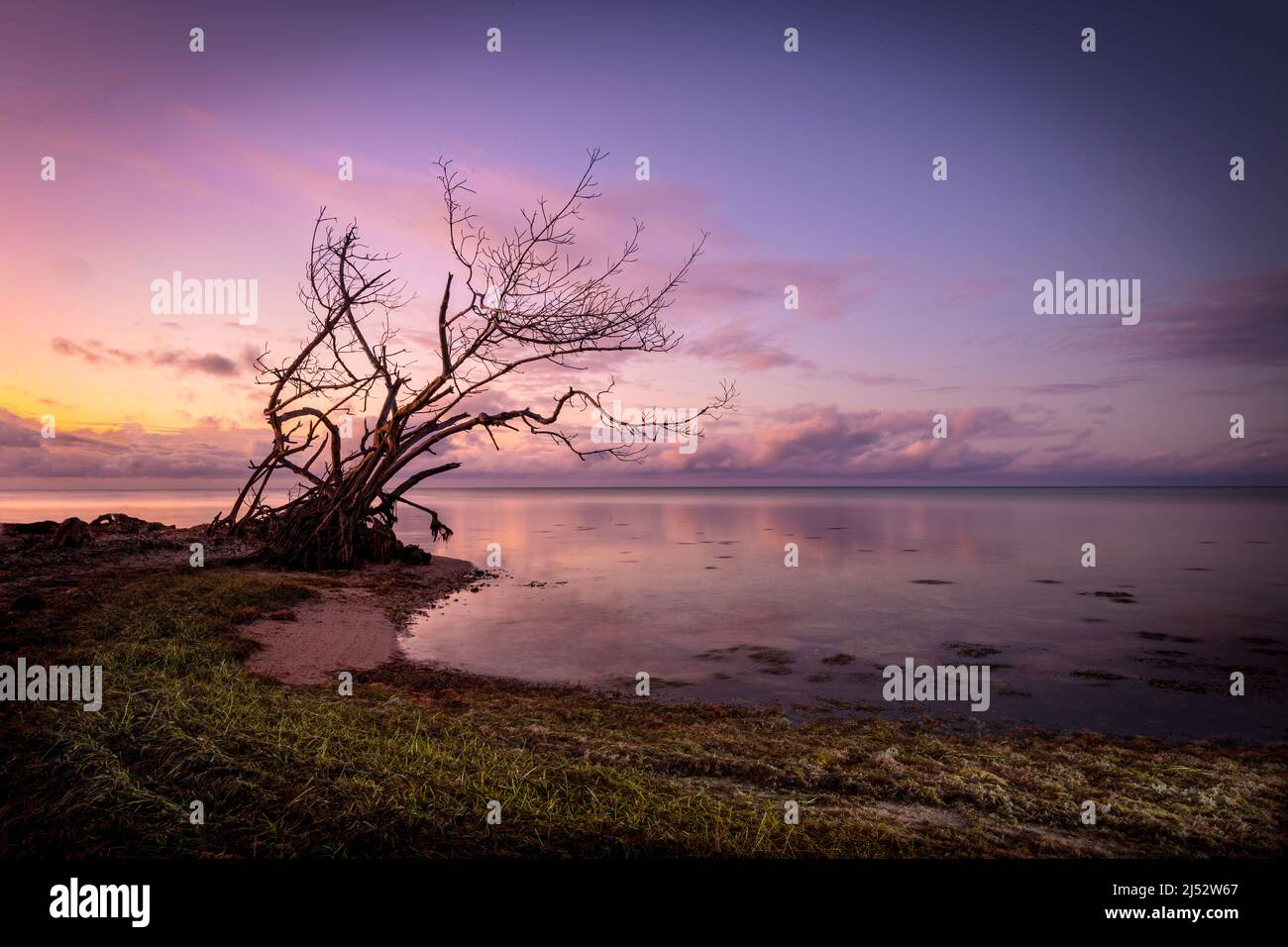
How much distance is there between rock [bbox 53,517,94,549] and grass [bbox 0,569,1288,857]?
9.71m

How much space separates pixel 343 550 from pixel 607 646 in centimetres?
817

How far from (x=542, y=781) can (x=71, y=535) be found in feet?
52.4

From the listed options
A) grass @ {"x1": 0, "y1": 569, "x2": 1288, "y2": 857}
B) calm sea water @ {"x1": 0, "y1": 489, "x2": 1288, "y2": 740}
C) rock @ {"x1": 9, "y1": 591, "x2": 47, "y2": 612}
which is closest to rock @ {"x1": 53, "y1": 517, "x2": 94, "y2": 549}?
rock @ {"x1": 9, "y1": 591, "x2": 47, "y2": 612}

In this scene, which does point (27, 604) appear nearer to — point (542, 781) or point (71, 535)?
point (542, 781)

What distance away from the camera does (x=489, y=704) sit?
22.4 ft

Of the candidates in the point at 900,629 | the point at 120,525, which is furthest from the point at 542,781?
the point at 120,525

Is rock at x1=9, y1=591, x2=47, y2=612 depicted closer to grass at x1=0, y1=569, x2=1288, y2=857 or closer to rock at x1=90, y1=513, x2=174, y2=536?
grass at x1=0, y1=569, x2=1288, y2=857

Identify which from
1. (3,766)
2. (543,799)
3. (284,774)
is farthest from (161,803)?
(543,799)

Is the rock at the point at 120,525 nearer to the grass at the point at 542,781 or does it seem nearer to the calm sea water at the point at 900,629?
the calm sea water at the point at 900,629

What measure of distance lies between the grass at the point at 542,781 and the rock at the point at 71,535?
9714mm

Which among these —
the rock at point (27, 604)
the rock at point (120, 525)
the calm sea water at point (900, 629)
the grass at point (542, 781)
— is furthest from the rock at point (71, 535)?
the grass at point (542, 781)

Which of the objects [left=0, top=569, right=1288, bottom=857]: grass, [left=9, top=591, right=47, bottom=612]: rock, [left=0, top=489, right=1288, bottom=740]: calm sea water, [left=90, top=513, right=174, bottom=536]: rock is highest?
[left=90, top=513, right=174, bottom=536]: rock

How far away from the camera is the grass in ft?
11.2
